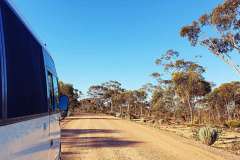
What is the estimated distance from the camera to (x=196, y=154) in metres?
11.8

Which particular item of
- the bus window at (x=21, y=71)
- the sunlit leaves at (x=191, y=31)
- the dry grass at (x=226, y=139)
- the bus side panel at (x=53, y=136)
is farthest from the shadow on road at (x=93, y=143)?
the sunlit leaves at (x=191, y=31)

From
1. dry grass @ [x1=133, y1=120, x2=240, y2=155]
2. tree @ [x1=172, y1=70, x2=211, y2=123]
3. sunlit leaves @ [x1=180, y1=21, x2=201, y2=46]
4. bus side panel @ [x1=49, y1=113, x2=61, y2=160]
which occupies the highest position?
sunlit leaves @ [x1=180, y1=21, x2=201, y2=46]

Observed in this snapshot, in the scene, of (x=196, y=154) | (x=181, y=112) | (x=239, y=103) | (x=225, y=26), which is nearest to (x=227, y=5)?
(x=225, y=26)

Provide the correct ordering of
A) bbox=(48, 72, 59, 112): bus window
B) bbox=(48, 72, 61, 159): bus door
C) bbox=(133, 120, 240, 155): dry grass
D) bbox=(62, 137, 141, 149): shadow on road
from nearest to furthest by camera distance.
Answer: bbox=(48, 72, 61, 159): bus door
bbox=(48, 72, 59, 112): bus window
bbox=(62, 137, 141, 149): shadow on road
bbox=(133, 120, 240, 155): dry grass

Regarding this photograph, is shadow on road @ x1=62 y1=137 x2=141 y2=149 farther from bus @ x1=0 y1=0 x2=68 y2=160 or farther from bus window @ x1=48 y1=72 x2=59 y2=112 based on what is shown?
bus @ x1=0 y1=0 x2=68 y2=160

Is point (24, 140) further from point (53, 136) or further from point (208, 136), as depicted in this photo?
point (208, 136)

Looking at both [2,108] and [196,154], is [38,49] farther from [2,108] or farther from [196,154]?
[196,154]

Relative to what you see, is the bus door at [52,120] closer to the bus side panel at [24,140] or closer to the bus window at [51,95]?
the bus window at [51,95]

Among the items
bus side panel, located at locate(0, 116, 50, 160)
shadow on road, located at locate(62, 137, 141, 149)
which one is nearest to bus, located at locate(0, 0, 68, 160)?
bus side panel, located at locate(0, 116, 50, 160)

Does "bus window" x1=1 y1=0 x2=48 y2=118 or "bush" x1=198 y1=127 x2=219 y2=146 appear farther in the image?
"bush" x1=198 y1=127 x2=219 y2=146

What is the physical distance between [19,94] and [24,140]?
1.14 feet

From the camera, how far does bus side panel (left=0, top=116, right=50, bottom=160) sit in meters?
1.92

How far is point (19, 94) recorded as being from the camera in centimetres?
248

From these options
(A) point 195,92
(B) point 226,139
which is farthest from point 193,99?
(B) point 226,139
